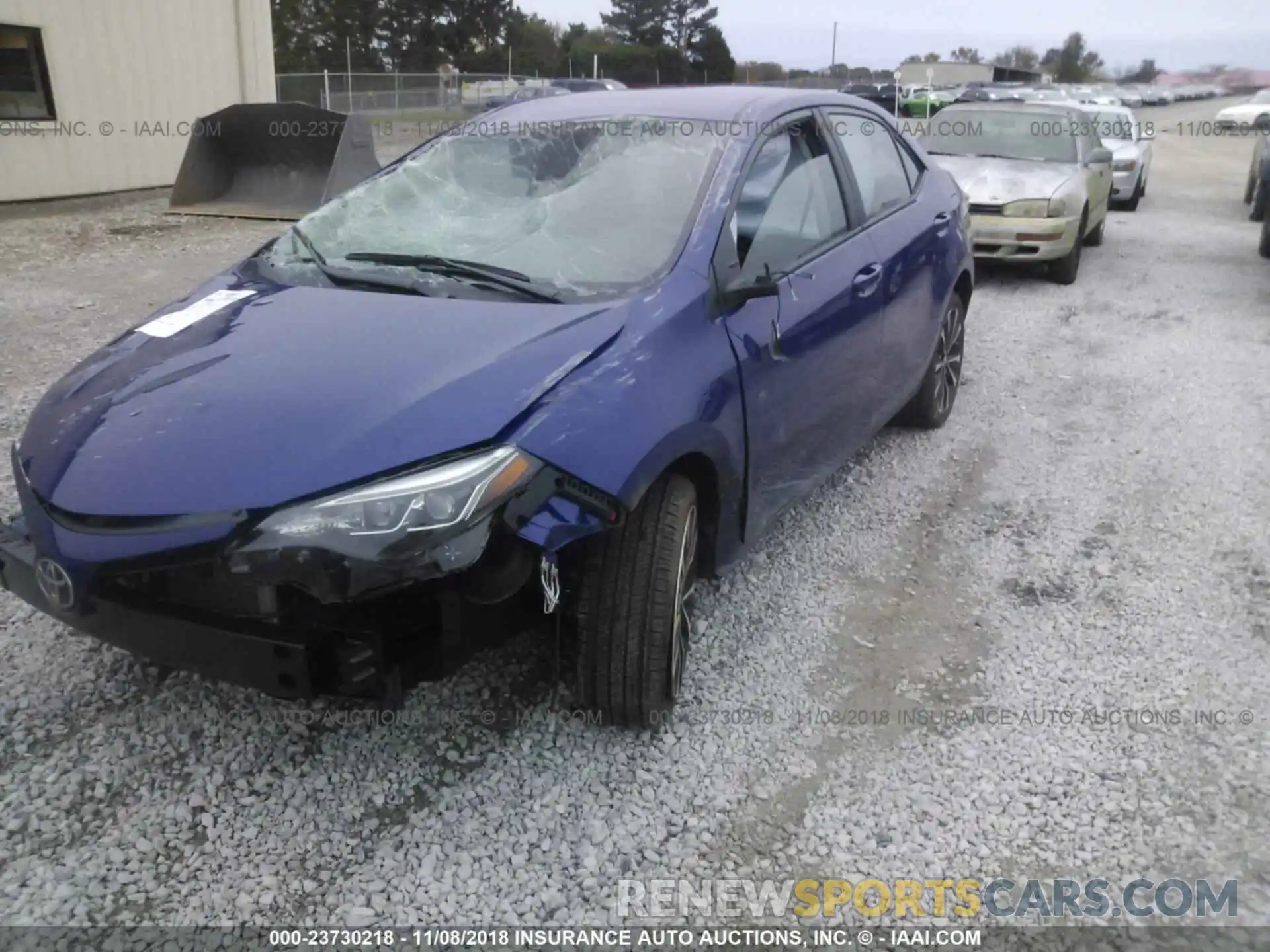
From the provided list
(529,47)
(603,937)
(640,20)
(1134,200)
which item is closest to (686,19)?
(640,20)

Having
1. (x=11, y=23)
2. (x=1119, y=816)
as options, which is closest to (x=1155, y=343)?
(x=1119, y=816)

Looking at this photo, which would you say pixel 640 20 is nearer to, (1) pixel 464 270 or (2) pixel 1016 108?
(2) pixel 1016 108

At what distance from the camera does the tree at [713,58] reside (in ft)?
192

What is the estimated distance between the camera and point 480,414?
231 cm

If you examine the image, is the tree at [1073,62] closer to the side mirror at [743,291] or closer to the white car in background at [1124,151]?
the white car in background at [1124,151]

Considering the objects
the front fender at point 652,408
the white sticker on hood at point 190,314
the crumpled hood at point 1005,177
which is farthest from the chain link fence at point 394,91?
the front fender at point 652,408

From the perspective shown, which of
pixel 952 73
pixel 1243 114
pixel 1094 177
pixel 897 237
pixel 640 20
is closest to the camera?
pixel 897 237

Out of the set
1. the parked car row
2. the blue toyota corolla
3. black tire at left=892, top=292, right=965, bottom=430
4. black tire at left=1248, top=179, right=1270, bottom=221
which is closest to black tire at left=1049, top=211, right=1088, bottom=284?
the parked car row

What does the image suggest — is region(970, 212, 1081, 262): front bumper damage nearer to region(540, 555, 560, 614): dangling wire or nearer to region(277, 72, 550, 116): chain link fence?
region(540, 555, 560, 614): dangling wire

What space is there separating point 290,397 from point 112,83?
1270 cm

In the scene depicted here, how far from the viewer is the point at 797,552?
3.98 m

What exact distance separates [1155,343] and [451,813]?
6.53m

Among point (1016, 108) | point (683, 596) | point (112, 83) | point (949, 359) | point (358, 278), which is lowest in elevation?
point (683, 596)

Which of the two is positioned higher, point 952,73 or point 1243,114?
point 952,73
